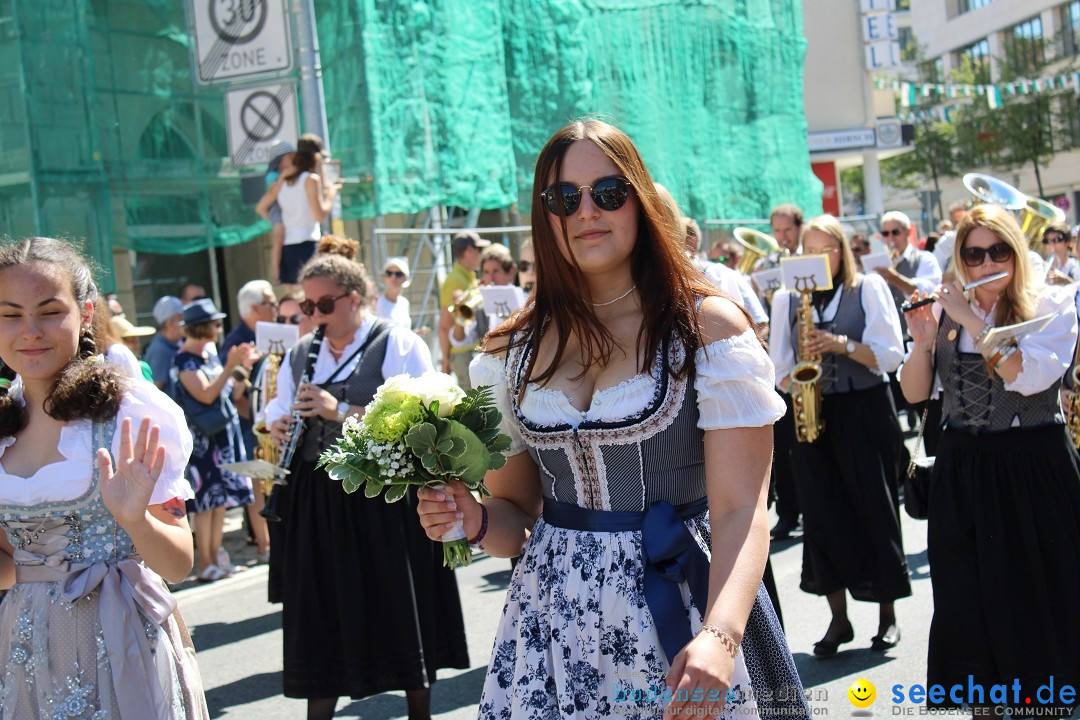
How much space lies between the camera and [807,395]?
20.3ft

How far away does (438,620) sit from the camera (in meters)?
5.55

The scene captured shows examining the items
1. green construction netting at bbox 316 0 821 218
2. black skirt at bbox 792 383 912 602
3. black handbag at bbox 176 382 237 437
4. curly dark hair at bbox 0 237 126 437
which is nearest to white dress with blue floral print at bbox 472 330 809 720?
curly dark hair at bbox 0 237 126 437

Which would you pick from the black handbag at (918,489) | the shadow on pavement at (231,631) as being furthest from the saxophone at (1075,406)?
the shadow on pavement at (231,631)

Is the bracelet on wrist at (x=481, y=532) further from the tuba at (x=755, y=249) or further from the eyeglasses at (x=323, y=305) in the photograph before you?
the tuba at (x=755, y=249)

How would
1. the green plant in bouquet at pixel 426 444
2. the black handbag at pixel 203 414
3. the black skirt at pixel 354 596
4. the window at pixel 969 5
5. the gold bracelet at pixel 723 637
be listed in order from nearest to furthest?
the gold bracelet at pixel 723 637, the green plant in bouquet at pixel 426 444, the black skirt at pixel 354 596, the black handbag at pixel 203 414, the window at pixel 969 5

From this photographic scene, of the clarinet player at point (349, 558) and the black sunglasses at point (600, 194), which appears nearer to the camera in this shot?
the black sunglasses at point (600, 194)

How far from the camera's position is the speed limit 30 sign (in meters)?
10.2

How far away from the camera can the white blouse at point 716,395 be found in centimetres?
264

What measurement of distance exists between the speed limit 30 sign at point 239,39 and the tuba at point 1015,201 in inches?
227

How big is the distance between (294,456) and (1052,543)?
3.25 meters

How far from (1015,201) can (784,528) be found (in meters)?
3.18

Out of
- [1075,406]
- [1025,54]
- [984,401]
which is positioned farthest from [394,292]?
[1025,54]

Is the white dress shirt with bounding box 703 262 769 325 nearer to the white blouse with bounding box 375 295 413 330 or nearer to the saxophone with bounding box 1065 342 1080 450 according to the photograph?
the saxophone with bounding box 1065 342 1080 450

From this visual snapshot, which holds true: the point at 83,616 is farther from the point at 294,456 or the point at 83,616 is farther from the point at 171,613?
the point at 294,456
